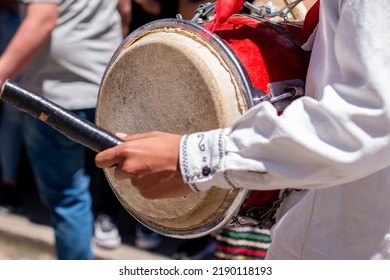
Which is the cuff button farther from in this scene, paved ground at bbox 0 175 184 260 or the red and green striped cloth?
paved ground at bbox 0 175 184 260

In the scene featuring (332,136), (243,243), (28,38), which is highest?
(332,136)

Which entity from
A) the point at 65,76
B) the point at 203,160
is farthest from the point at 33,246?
the point at 203,160

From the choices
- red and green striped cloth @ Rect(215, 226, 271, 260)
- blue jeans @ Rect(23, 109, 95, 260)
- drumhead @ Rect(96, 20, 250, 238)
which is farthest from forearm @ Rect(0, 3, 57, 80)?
drumhead @ Rect(96, 20, 250, 238)

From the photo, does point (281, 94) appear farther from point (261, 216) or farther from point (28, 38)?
point (28, 38)

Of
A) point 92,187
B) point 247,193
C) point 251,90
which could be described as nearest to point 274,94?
point 251,90

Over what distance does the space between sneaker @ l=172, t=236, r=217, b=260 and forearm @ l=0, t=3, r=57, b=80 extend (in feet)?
Answer: 4.40

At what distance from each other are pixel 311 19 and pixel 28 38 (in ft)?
4.75

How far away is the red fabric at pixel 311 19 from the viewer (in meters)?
1.70

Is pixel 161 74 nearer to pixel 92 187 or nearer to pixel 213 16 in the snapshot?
pixel 213 16

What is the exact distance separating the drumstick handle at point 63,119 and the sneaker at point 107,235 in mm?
2358

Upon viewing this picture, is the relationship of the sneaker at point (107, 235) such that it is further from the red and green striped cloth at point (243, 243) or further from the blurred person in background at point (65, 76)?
the red and green striped cloth at point (243, 243)

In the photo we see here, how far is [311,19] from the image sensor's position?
172 centimetres

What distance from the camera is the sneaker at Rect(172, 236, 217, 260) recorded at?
390 cm
